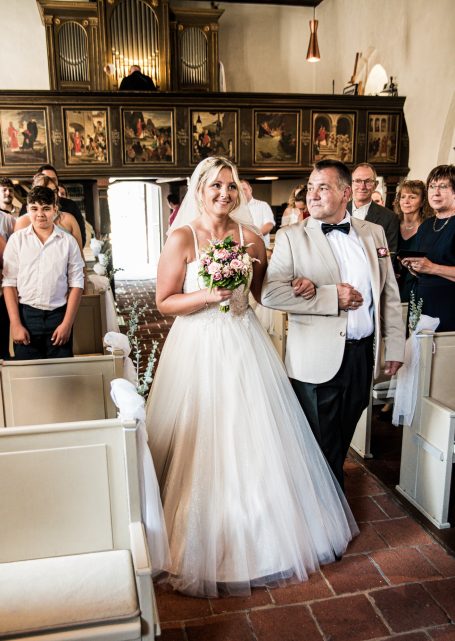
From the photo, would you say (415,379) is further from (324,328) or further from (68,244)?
(68,244)

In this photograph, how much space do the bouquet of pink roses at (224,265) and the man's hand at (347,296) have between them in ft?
1.56

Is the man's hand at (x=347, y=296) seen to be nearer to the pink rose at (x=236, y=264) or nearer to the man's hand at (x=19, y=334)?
the pink rose at (x=236, y=264)

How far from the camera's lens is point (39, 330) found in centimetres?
418

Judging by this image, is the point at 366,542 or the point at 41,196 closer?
the point at 366,542

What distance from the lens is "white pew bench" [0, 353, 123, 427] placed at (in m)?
3.38

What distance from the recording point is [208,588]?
9.02ft

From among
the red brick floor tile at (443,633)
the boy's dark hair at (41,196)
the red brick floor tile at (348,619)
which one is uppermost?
the boy's dark hair at (41,196)

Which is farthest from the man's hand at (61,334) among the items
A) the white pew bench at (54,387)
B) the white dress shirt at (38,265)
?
the white pew bench at (54,387)

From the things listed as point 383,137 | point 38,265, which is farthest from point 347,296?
point 383,137

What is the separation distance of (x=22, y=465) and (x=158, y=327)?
6.59 metres

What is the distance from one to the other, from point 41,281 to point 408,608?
9.94ft

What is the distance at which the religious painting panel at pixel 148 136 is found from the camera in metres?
11.5

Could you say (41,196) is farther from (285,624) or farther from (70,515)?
(285,624)

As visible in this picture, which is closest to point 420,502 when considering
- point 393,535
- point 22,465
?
point 393,535
